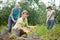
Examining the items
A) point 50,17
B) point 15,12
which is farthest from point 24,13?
point 50,17

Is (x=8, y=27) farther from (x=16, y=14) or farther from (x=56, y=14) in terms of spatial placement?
(x=56, y=14)

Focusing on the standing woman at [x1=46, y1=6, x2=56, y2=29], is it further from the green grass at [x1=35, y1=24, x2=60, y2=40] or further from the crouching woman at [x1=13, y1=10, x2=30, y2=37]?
the crouching woman at [x1=13, y1=10, x2=30, y2=37]

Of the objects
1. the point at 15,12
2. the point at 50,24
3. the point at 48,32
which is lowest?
the point at 48,32

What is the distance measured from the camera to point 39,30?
5.12m

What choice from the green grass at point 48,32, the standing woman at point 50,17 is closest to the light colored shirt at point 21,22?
the green grass at point 48,32

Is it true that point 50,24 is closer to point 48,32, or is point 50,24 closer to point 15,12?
point 48,32

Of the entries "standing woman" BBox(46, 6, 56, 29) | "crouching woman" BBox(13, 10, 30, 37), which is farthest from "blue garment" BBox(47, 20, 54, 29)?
"crouching woman" BBox(13, 10, 30, 37)

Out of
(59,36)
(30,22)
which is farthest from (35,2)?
(59,36)

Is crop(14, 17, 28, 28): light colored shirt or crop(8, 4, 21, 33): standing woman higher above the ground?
crop(8, 4, 21, 33): standing woman

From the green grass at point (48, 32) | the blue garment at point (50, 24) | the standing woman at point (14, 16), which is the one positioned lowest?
the green grass at point (48, 32)

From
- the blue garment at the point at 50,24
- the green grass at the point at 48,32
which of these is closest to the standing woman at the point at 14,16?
the green grass at the point at 48,32

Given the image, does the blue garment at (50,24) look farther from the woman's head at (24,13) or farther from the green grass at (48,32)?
the woman's head at (24,13)

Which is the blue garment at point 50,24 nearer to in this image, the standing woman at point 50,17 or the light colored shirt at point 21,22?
the standing woman at point 50,17

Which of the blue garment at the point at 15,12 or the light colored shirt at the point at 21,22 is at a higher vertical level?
the blue garment at the point at 15,12
